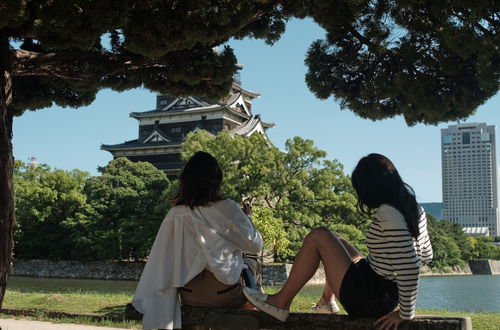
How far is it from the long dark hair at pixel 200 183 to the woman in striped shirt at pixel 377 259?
1.49 feet

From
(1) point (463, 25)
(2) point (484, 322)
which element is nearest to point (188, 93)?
(1) point (463, 25)

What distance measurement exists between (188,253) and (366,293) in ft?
2.58

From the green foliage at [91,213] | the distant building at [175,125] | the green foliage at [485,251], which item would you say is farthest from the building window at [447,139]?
the green foliage at [91,213]

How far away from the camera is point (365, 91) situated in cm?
A: 416

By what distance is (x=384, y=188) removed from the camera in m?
2.28

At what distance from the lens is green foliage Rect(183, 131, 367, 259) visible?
20.1 m

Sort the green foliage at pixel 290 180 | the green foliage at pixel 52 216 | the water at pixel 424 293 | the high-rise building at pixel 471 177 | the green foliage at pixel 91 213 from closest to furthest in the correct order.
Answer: the water at pixel 424 293 → the green foliage at pixel 290 180 → the green foliage at pixel 91 213 → the green foliage at pixel 52 216 → the high-rise building at pixel 471 177

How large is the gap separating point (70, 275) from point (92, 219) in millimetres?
2817

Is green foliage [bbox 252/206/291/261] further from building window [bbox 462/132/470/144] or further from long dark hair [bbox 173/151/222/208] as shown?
building window [bbox 462/132/470/144]

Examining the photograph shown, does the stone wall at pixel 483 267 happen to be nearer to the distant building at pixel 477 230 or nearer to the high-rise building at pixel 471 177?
the distant building at pixel 477 230

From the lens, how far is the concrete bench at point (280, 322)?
2.13m

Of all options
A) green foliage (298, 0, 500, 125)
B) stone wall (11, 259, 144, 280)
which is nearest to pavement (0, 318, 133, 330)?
green foliage (298, 0, 500, 125)

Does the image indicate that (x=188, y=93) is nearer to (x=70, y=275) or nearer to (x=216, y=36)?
(x=216, y=36)

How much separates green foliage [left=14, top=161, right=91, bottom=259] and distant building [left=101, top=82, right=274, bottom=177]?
457 centimetres
